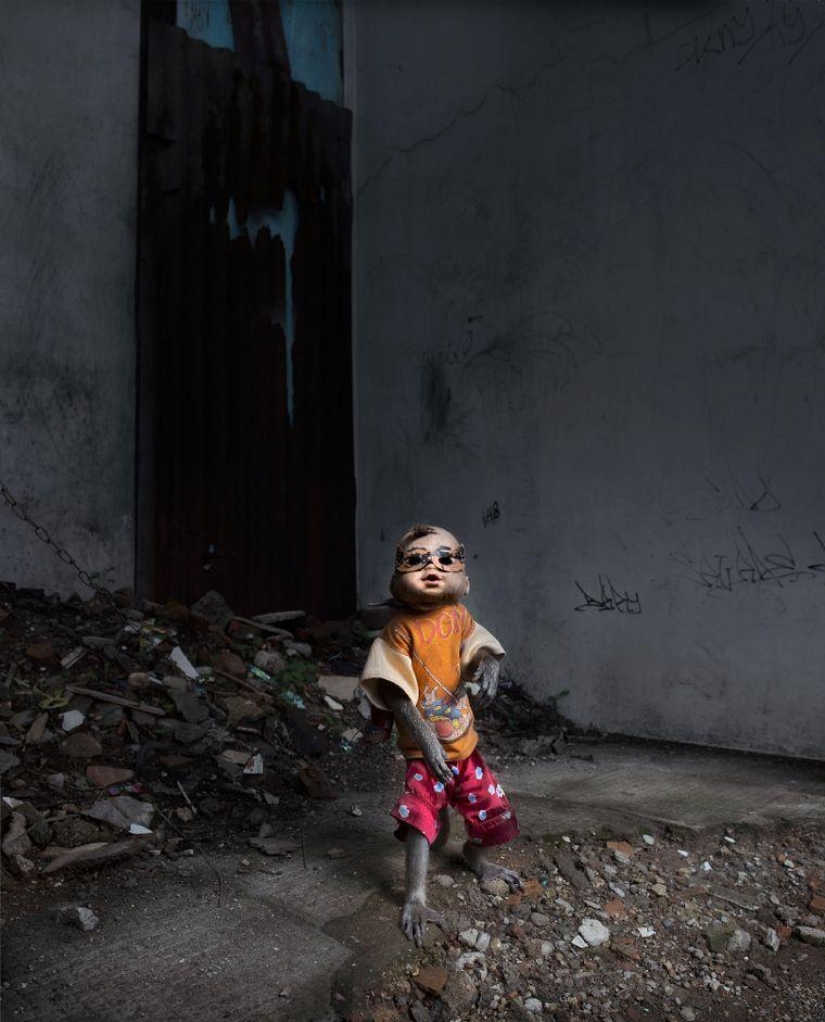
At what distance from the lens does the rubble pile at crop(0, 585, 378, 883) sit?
3488 mm

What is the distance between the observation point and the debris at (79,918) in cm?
279

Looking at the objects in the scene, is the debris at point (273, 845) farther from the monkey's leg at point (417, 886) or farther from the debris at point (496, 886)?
the debris at point (496, 886)

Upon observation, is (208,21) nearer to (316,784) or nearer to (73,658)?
(73,658)

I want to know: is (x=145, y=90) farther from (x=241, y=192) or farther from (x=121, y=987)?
(x=121, y=987)

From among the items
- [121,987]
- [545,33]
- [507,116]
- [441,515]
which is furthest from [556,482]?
[121,987]

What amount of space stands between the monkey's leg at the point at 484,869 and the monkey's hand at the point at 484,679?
1.98 feet

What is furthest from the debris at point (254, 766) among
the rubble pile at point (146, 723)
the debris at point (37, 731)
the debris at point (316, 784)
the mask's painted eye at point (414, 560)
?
the mask's painted eye at point (414, 560)

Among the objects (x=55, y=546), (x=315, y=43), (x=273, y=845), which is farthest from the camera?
(x=315, y=43)

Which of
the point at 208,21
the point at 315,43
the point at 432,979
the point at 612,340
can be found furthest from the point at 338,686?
the point at 315,43

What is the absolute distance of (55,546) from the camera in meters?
5.37

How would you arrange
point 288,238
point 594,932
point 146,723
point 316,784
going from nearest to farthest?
point 594,932, point 316,784, point 146,723, point 288,238

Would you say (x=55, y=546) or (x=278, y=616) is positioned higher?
(x=55, y=546)

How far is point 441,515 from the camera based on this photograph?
20.7 feet

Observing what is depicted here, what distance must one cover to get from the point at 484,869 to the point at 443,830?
0.20 metres
